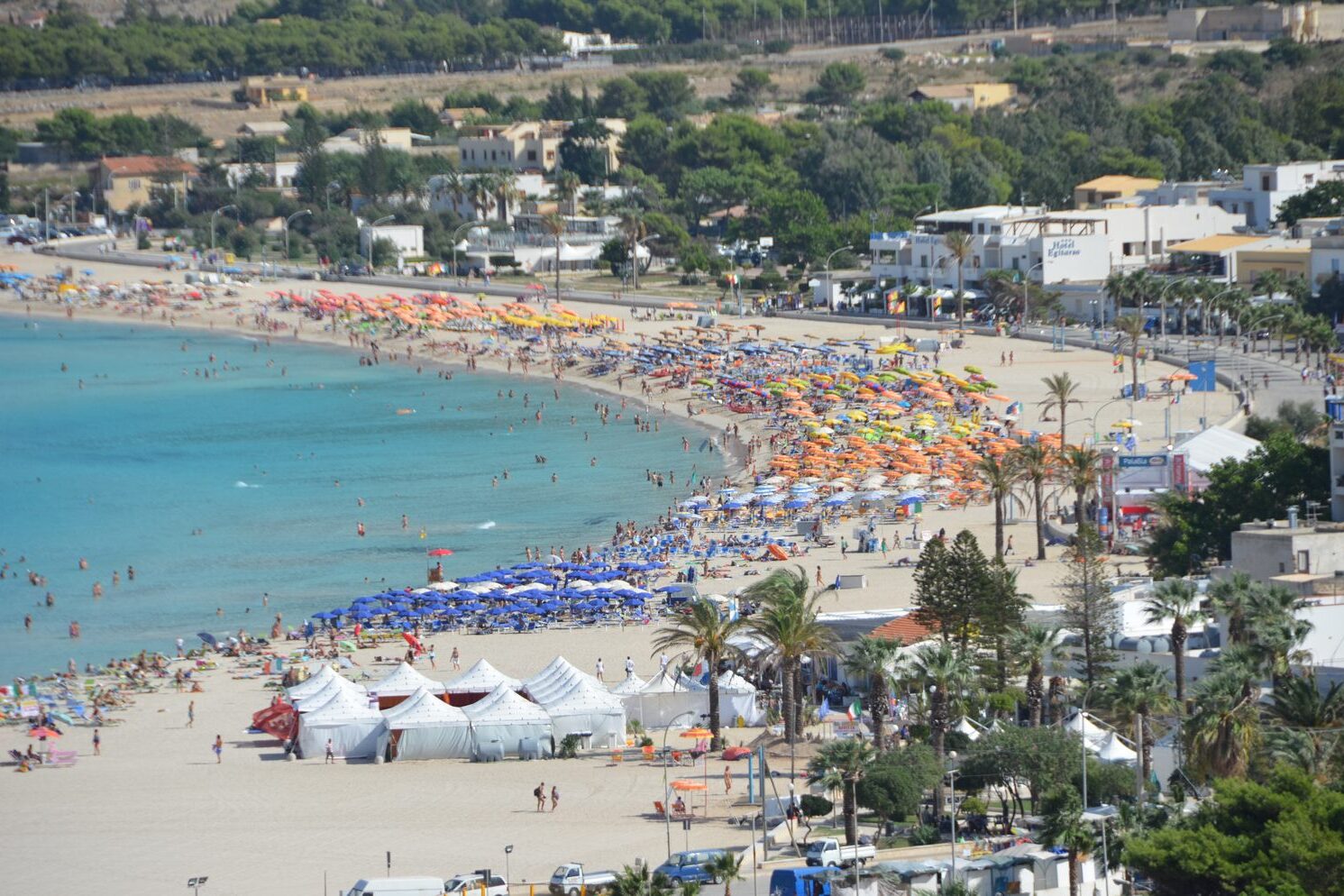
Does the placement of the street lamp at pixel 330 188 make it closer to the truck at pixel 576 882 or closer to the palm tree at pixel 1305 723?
the truck at pixel 576 882

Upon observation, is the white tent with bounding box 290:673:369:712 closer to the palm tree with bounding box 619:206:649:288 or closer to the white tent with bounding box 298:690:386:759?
the white tent with bounding box 298:690:386:759

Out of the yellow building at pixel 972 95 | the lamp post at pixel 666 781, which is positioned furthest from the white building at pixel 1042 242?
the lamp post at pixel 666 781

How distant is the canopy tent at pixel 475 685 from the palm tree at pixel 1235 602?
1137 cm

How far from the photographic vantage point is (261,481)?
212ft

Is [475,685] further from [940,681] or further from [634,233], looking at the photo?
[634,233]

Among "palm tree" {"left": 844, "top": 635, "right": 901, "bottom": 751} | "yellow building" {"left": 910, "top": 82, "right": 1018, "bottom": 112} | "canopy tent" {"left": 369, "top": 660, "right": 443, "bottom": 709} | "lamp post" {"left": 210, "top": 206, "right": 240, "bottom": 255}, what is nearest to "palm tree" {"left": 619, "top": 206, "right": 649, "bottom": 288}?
"lamp post" {"left": 210, "top": 206, "right": 240, "bottom": 255}

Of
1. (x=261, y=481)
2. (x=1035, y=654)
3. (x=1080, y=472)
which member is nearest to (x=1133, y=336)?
(x=1080, y=472)

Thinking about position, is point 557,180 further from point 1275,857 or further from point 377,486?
point 1275,857

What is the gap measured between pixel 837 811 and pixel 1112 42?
138 meters

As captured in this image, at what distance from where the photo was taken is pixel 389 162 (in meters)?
124

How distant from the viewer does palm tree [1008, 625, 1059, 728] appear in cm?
2973

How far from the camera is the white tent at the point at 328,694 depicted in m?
35.5

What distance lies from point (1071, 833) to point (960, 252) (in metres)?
58.2

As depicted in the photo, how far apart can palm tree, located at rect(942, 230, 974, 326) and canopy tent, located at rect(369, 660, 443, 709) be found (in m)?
45.7
